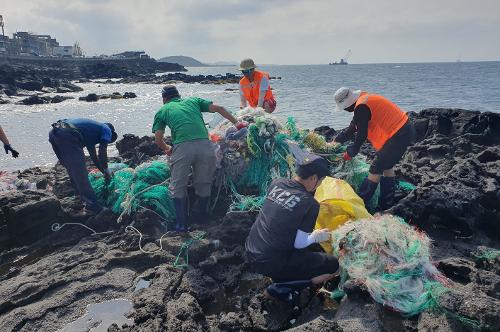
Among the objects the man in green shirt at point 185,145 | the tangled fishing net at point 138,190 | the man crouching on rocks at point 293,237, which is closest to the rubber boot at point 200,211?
the man in green shirt at point 185,145

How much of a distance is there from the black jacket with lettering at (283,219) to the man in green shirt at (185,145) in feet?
6.67

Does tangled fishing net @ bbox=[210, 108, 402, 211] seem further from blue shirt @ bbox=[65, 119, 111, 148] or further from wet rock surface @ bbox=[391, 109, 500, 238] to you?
blue shirt @ bbox=[65, 119, 111, 148]

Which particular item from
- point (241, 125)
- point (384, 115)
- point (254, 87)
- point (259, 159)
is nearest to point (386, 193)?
point (384, 115)

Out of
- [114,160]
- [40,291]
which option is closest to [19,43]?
[114,160]

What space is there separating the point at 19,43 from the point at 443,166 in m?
93.8

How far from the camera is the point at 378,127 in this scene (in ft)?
19.8

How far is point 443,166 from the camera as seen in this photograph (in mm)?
8156

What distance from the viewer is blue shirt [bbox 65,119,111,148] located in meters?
6.56

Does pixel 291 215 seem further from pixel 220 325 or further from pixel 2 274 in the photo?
pixel 2 274

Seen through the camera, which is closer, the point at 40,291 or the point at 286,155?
the point at 40,291

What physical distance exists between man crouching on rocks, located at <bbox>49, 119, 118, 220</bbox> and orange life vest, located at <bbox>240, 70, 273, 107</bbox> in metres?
2.90

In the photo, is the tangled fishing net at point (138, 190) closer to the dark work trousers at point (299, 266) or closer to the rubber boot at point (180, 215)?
the rubber boot at point (180, 215)

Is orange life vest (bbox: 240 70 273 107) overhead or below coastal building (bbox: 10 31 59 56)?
below

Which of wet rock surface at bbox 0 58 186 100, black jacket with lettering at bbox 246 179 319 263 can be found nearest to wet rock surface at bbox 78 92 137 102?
wet rock surface at bbox 0 58 186 100
